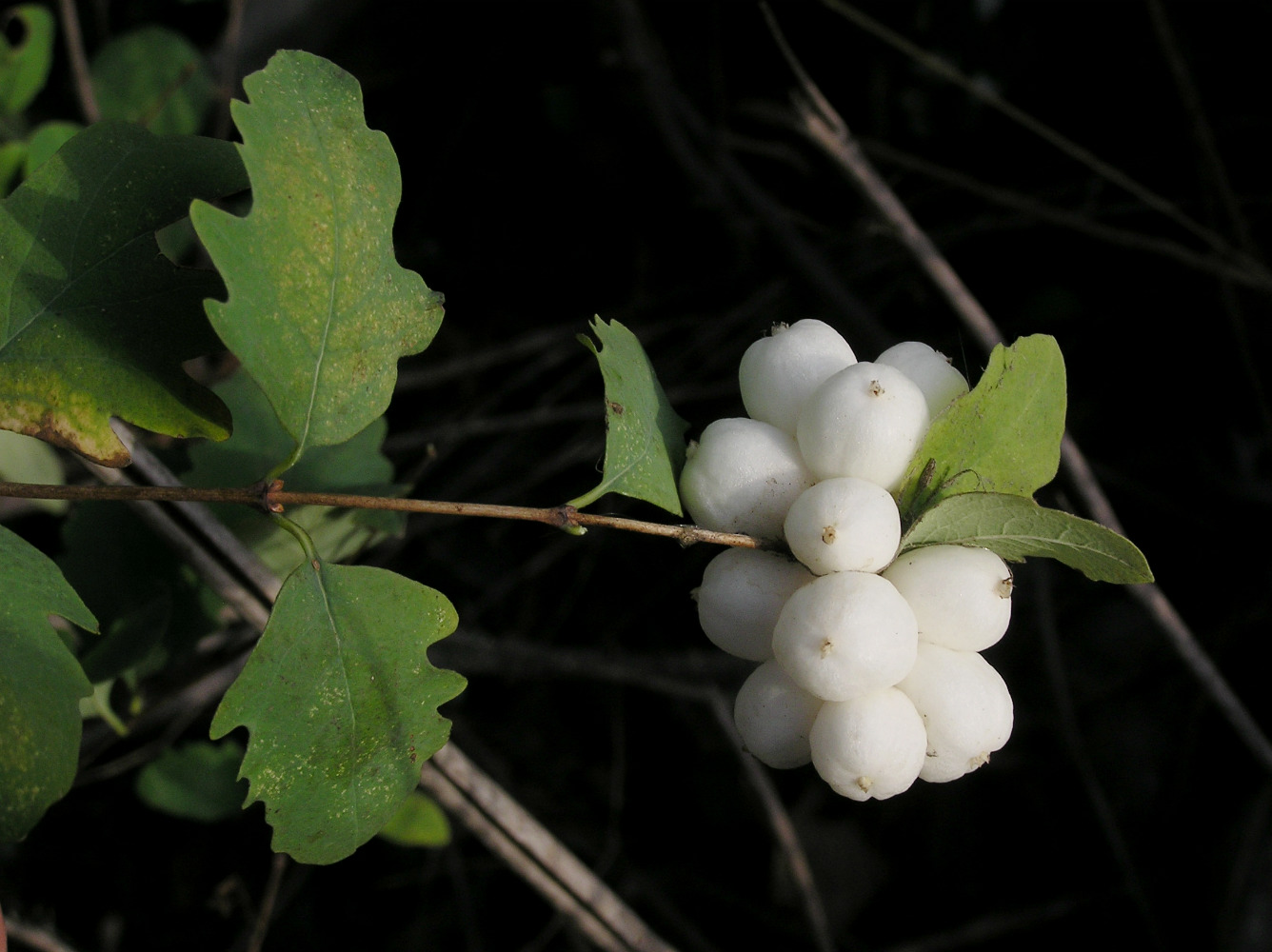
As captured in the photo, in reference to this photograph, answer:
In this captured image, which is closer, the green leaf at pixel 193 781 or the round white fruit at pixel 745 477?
the round white fruit at pixel 745 477

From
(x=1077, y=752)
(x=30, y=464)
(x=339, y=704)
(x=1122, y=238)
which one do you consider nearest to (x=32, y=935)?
(x=30, y=464)

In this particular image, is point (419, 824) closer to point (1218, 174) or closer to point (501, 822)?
point (501, 822)

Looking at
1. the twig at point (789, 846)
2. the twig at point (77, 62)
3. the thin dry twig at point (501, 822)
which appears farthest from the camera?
the twig at point (77, 62)

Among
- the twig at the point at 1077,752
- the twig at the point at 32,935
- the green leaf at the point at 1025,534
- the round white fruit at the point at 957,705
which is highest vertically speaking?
the green leaf at the point at 1025,534

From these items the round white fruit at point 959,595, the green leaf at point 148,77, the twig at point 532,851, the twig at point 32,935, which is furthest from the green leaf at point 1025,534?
the green leaf at point 148,77

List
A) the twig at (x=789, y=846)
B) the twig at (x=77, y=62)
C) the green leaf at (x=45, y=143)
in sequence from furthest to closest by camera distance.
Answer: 1. the twig at (x=77, y=62)
2. the twig at (x=789, y=846)
3. the green leaf at (x=45, y=143)

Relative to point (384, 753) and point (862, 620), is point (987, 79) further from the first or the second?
point (384, 753)

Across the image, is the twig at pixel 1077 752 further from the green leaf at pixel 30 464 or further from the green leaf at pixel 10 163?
the green leaf at pixel 10 163

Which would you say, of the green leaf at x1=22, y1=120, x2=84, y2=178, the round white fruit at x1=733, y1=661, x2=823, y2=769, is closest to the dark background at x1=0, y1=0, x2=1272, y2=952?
the green leaf at x1=22, y1=120, x2=84, y2=178
